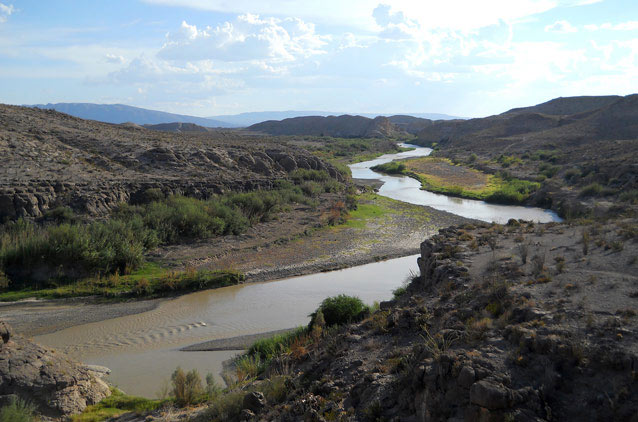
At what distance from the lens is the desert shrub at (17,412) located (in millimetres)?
7902

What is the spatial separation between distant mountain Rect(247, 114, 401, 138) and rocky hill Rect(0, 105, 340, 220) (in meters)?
92.4

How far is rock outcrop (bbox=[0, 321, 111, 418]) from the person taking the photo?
30.1 ft

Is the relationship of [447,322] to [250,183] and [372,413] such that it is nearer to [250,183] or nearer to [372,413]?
[372,413]

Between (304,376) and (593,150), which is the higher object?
(593,150)

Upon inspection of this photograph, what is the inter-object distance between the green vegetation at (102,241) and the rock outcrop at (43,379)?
8.28m

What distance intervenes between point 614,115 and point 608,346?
71.0 m

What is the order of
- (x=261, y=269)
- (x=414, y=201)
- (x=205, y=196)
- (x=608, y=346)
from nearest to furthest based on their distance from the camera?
1. (x=608, y=346)
2. (x=261, y=269)
3. (x=205, y=196)
4. (x=414, y=201)

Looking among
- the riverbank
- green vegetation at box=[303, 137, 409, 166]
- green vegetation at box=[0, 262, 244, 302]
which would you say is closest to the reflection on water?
the riverbank

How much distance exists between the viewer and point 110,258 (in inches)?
774

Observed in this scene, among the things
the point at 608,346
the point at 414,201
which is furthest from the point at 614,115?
the point at 608,346

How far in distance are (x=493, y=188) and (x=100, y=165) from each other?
35.1 m

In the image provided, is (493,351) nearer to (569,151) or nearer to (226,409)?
(226,409)

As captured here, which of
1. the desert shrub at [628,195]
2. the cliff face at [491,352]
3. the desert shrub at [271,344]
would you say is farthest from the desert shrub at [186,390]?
the desert shrub at [628,195]

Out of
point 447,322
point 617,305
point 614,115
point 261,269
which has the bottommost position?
point 261,269
